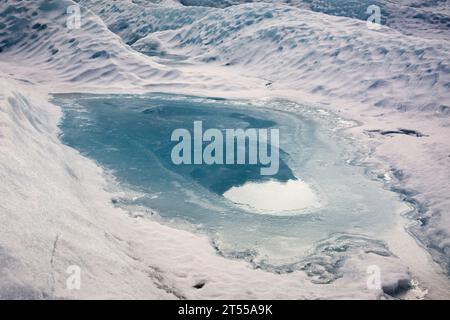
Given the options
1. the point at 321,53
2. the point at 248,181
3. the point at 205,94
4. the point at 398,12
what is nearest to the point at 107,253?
the point at 248,181

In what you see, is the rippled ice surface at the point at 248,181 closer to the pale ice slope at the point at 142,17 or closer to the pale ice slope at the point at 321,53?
the pale ice slope at the point at 321,53

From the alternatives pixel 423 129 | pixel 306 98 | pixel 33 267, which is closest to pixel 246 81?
pixel 306 98

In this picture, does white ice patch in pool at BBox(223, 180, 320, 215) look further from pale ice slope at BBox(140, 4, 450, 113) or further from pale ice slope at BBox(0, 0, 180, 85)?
pale ice slope at BBox(0, 0, 180, 85)

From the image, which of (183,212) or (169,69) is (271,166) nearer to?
(183,212)
